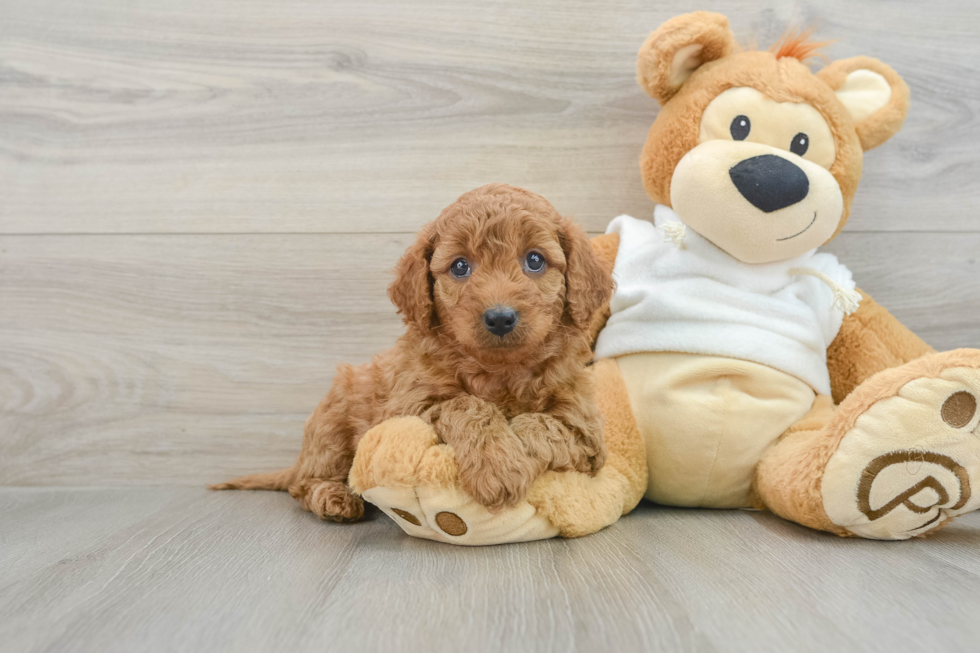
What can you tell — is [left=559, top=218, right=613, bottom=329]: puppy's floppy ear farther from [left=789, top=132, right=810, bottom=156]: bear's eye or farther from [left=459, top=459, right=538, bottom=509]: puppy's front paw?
[left=789, top=132, right=810, bottom=156]: bear's eye

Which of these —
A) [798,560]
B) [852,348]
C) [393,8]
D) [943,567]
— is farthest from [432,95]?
[943,567]

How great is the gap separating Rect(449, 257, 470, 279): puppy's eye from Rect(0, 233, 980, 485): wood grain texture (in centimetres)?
51

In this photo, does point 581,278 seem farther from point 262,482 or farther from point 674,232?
point 262,482

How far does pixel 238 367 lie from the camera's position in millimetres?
1467

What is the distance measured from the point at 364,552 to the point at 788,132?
101 centimetres

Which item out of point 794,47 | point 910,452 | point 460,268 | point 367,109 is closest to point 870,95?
point 794,47

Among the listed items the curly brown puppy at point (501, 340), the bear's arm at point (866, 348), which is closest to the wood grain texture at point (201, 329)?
the bear's arm at point (866, 348)

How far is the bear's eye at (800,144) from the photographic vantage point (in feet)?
3.86

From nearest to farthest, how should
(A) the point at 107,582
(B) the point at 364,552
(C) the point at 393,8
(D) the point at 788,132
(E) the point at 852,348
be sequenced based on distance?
(A) the point at 107,582, (B) the point at 364,552, (D) the point at 788,132, (E) the point at 852,348, (C) the point at 393,8

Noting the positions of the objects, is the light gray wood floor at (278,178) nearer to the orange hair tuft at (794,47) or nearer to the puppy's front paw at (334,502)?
the orange hair tuft at (794,47)

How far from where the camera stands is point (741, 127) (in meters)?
1.18

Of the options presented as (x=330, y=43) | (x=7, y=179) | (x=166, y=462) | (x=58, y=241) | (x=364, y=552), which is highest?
(x=330, y=43)

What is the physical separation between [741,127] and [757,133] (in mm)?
30

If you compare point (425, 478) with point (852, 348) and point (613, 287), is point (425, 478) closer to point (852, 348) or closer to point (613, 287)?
point (613, 287)
